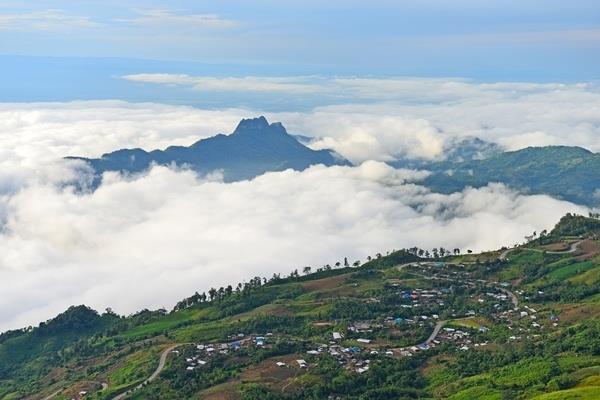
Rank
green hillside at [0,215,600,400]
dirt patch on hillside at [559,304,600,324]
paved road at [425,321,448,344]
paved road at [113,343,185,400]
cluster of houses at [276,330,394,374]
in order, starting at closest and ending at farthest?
green hillside at [0,215,600,400] < paved road at [113,343,185,400] < cluster of houses at [276,330,394,374] < paved road at [425,321,448,344] < dirt patch on hillside at [559,304,600,324]

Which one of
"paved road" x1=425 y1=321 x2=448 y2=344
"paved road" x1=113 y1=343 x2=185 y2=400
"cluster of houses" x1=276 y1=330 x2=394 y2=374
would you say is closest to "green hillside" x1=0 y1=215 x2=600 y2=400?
"cluster of houses" x1=276 y1=330 x2=394 y2=374

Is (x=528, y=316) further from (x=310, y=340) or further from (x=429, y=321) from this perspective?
(x=310, y=340)

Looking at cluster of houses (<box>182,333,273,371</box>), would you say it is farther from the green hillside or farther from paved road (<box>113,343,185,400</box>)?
paved road (<box>113,343,185,400</box>)

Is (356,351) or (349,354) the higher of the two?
(356,351)

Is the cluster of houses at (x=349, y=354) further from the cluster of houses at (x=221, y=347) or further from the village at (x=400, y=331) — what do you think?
the cluster of houses at (x=221, y=347)

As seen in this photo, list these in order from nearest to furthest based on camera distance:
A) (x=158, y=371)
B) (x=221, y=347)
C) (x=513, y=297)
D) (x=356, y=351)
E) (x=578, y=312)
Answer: (x=158, y=371), (x=356, y=351), (x=221, y=347), (x=578, y=312), (x=513, y=297)

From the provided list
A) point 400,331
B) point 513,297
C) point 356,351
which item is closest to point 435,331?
point 400,331

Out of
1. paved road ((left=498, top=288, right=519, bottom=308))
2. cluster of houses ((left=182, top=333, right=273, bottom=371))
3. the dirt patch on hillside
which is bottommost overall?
the dirt patch on hillside

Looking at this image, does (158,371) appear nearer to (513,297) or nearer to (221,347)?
(221,347)
